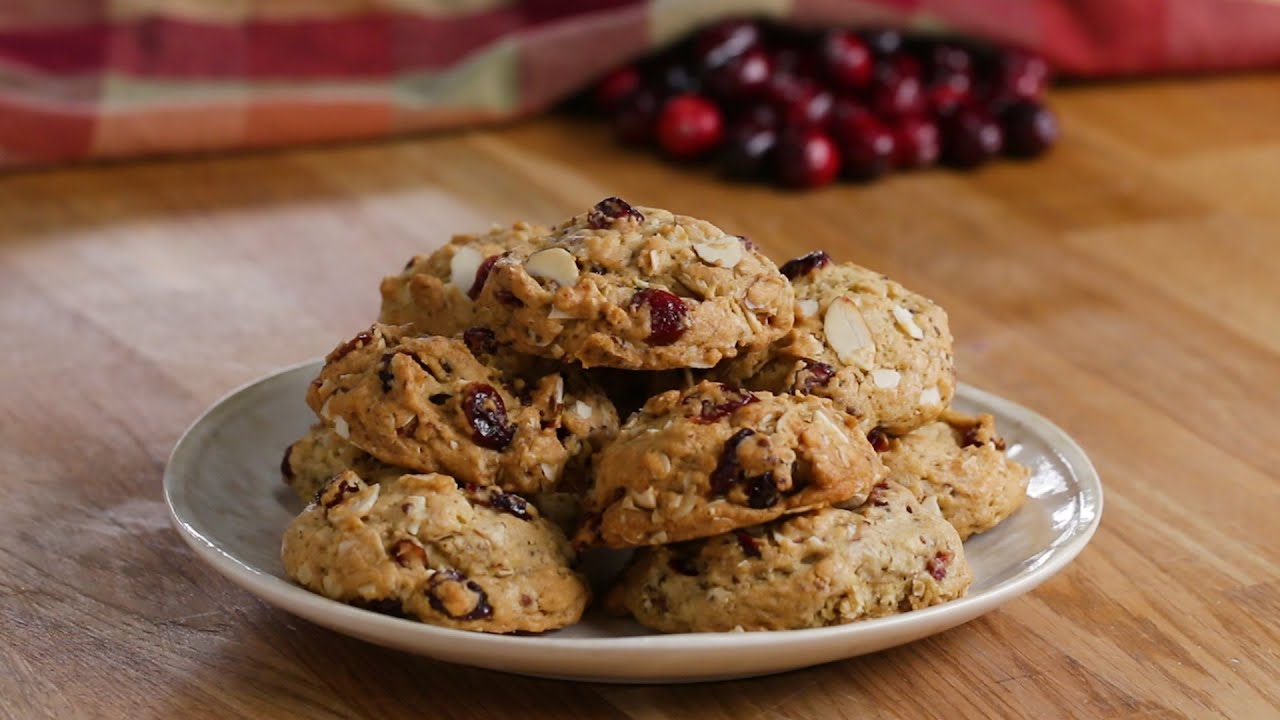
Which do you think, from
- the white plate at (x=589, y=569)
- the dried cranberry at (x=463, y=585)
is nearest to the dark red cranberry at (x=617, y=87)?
the white plate at (x=589, y=569)

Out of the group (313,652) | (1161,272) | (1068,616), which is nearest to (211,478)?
(313,652)

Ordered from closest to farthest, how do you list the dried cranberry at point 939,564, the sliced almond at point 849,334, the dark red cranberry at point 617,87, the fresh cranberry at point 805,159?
the dried cranberry at point 939,564 < the sliced almond at point 849,334 < the fresh cranberry at point 805,159 < the dark red cranberry at point 617,87

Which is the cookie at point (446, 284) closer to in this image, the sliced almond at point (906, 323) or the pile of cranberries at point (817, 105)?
the sliced almond at point (906, 323)

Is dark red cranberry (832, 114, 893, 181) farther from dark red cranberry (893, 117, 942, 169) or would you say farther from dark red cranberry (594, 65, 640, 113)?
dark red cranberry (594, 65, 640, 113)

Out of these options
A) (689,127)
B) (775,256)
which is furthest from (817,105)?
(775,256)

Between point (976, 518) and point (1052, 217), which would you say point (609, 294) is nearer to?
point (976, 518)

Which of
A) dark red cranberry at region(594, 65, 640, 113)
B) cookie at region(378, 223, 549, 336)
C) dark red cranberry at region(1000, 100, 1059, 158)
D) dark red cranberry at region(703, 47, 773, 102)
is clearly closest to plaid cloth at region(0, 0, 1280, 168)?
dark red cranberry at region(594, 65, 640, 113)
